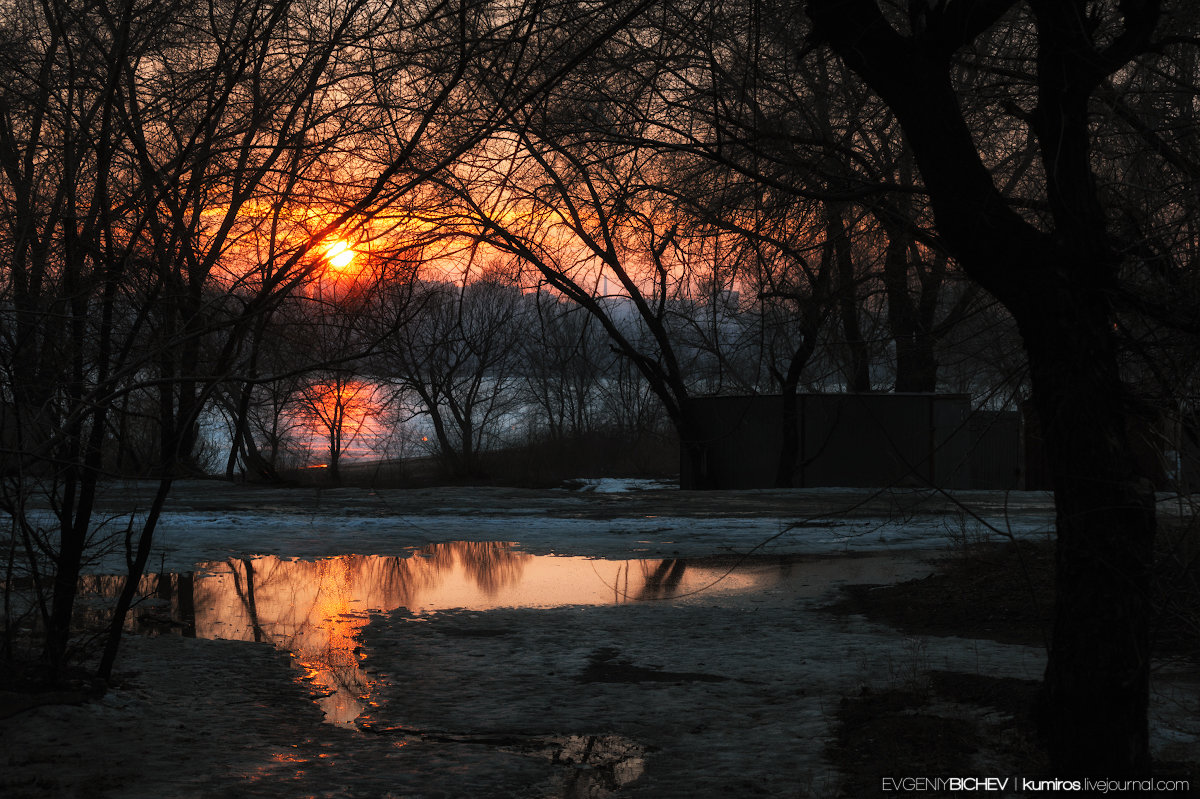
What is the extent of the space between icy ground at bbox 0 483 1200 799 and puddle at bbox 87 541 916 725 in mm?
37

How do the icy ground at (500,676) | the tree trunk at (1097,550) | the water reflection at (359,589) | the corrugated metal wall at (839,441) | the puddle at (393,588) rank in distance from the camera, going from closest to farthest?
the tree trunk at (1097,550) < the icy ground at (500,676) < the water reflection at (359,589) < the puddle at (393,588) < the corrugated metal wall at (839,441)

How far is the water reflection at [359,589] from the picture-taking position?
263 inches

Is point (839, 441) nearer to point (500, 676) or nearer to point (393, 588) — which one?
point (393, 588)

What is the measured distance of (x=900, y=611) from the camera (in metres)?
7.46

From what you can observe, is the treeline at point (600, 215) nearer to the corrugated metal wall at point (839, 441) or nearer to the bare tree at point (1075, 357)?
the bare tree at point (1075, 357)

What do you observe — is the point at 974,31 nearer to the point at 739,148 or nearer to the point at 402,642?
the point at 739,148

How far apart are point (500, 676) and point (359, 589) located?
3198 millimetres

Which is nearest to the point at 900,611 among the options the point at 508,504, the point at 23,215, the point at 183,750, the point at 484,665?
the point at 484,665

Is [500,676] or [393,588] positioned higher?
[393,588]

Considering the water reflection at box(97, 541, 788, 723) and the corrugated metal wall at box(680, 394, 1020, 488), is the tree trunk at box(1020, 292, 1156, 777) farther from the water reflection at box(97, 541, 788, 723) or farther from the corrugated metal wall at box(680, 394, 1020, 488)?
the corrugated metal wall at box(680, 394, 1020, 488)

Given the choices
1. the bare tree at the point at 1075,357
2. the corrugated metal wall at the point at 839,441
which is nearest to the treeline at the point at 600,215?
the bare tree at the point at 1075,357

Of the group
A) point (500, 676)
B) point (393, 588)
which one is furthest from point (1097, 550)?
point (393, 588)

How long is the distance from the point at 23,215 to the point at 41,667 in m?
2.32

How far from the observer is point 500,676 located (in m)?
5.75
